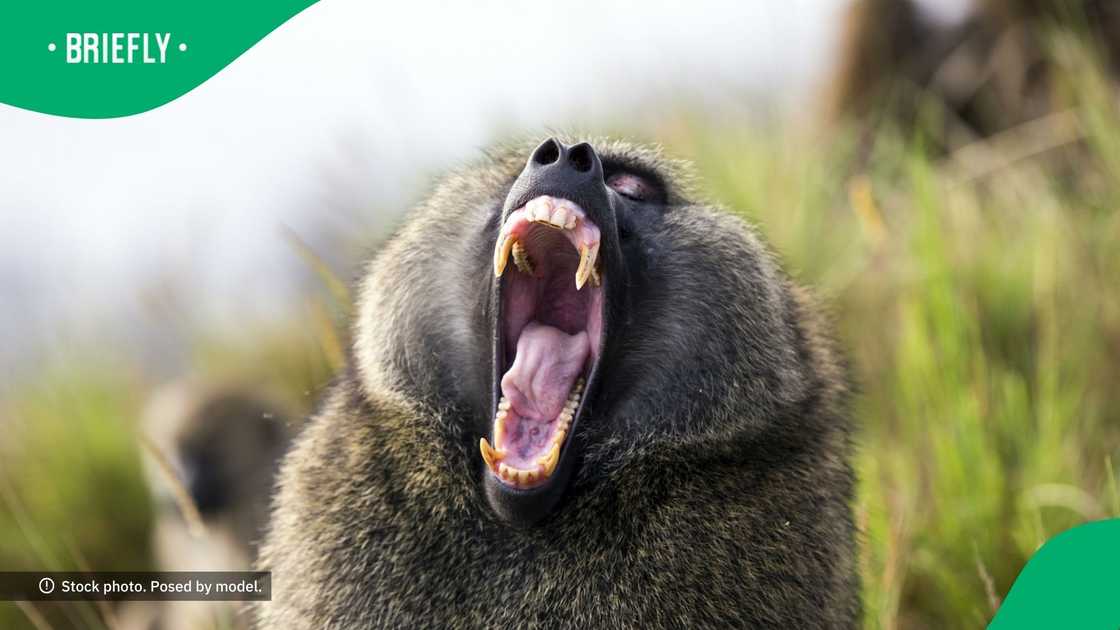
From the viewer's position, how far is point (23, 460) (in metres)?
4.57

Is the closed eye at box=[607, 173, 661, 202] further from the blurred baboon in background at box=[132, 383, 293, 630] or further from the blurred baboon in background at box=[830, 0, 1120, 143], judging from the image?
the blurred baboon in background at box=[830, 0, 1120, 143]

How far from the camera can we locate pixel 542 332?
6.99ft

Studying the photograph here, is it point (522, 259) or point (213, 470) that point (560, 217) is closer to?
point (522, 259)

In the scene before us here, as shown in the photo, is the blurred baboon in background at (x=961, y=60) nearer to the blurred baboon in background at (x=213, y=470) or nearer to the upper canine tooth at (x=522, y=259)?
the blurred baboon in background at (x=213, y=470)

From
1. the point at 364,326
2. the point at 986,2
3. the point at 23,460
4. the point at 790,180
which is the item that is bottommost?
the point at 23,460

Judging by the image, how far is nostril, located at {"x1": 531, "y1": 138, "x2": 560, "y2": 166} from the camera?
203 cm

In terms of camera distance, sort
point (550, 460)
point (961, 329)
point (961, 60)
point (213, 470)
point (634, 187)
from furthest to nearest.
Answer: point (961, 60) → point (213, 470) → point (961, 329) → point (634, 187) → point (550, 460)

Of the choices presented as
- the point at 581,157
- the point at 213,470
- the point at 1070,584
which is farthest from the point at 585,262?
the point at 213,470

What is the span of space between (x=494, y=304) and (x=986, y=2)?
4438 millimetres

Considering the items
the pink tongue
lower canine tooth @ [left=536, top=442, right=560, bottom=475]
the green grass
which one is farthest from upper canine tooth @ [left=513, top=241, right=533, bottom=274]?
the green grass

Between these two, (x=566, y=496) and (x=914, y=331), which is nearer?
(x=566, y=496)

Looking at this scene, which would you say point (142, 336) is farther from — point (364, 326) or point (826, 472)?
point (826, 472)

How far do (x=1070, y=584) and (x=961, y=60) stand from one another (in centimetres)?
381

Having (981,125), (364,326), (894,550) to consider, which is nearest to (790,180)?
(981,125)
